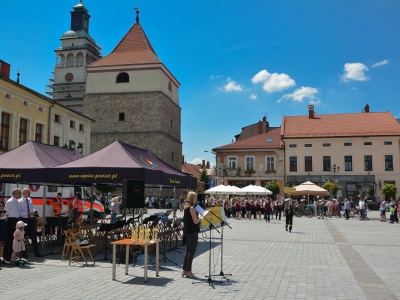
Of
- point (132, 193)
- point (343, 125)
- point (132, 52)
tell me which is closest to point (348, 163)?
point (343, 125)

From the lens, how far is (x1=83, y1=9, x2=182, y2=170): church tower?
52938mm

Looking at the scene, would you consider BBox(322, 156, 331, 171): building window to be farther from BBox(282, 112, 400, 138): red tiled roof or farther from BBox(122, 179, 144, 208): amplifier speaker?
BBox(122, 179, 144, 208): amplifier speaker

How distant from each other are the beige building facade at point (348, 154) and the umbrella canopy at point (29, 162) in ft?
116

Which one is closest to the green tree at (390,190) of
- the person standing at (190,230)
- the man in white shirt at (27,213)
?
the person standing at (190,230)

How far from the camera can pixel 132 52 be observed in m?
57.0

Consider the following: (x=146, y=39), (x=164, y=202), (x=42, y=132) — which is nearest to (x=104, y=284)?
(x=42, y=132)

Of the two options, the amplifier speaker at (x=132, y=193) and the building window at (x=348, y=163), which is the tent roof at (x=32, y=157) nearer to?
the amplifier speaker at (x=132, y=193)

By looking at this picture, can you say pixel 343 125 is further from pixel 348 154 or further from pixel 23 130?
pixel 23 130

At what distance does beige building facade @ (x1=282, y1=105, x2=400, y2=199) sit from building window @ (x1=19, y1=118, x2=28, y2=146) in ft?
92.7

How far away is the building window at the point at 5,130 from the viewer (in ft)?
92.6

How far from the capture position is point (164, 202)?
48531 mm

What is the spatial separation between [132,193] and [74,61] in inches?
2761

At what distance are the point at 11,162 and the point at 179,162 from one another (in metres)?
47.8

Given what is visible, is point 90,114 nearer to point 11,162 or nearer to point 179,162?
point 179,162
